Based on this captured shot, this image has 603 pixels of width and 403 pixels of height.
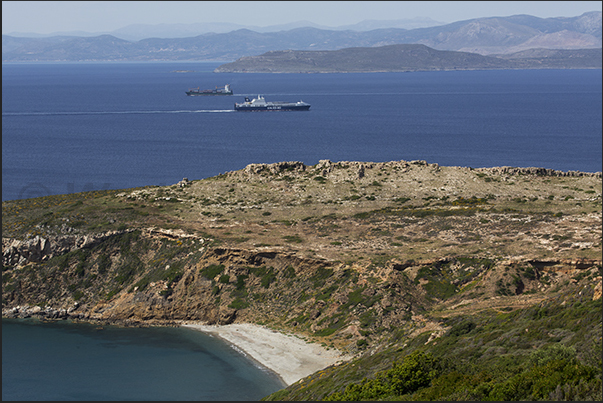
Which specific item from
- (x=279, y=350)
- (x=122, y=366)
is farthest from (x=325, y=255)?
(x=122, y=366)

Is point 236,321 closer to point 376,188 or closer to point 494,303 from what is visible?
point 494,303

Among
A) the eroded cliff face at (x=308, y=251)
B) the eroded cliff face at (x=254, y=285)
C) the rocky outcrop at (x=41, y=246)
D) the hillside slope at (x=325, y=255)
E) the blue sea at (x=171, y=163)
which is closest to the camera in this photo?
the blue sea at (x=171, y=163)

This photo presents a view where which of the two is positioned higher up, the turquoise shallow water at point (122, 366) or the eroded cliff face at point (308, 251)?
the eroded cliff face at point (308, 251)

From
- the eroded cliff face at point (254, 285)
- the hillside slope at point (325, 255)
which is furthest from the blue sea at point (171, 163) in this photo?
the hillside slope at point (325, 255)

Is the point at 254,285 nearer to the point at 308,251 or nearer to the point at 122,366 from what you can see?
the point at 308,251

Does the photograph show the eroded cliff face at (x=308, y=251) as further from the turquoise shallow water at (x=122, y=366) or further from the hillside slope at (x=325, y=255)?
the turquoise shallow water at (x=122, y=366)

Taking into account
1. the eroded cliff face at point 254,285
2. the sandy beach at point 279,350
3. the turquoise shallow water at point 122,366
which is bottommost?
the turquoise shallow water at point 122,366

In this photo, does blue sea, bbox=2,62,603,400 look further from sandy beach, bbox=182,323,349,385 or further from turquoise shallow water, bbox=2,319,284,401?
sandy beach, bbox=182,323,349,385

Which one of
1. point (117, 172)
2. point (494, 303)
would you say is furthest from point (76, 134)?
point (494, 303)
